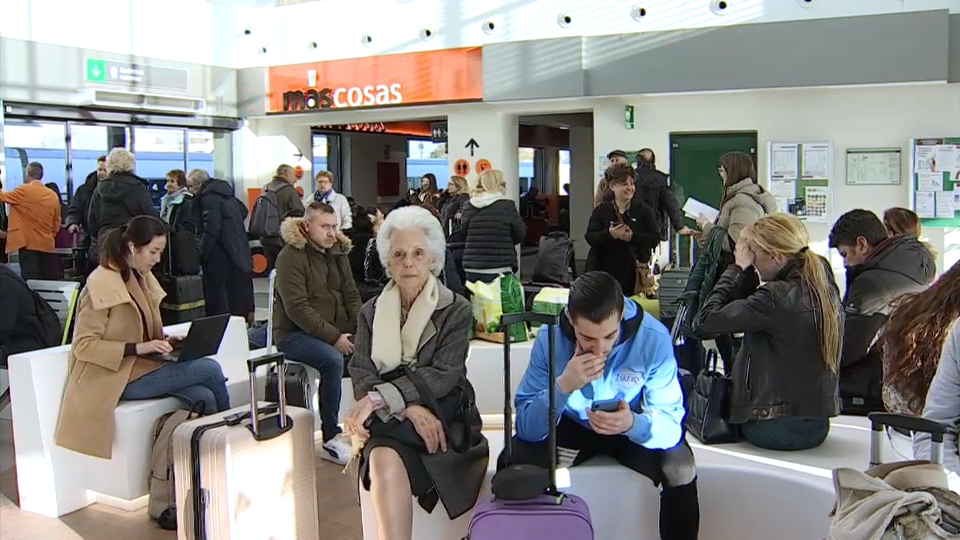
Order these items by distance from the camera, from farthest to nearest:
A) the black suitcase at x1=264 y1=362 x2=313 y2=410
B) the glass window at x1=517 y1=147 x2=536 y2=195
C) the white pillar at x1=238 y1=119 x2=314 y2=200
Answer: the glass window at x1=517 y1=147 x2=536 y2=195
the white pillar at x1=238 y1=119 x2=314 y2=200
the black suitcase at x1=264 y1=362 x2=313 y2=410

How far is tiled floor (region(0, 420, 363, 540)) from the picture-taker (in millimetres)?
3719

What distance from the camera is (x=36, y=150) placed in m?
10.3

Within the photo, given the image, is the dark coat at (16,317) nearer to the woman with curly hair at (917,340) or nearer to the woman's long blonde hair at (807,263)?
the woman's long blonde hair at (807,263)

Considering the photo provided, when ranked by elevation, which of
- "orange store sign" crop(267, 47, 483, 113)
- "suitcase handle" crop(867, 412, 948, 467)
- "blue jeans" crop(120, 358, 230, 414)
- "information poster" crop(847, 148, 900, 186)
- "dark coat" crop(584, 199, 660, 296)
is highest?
"orange store sign" crop(267, 47, 483, 113)

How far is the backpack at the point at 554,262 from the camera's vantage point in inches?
254

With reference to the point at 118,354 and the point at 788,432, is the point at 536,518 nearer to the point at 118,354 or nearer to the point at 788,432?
the point at 788,432

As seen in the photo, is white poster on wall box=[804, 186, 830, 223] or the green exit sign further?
the green exit sign

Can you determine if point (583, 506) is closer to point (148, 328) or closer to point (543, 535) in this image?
point (543, 535)

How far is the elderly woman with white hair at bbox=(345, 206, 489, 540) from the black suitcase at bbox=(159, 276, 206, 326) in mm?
4434

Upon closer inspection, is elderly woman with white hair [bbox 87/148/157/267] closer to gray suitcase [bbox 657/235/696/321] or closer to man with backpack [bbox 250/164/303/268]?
man with backpack [bbox 250/164/303/268]

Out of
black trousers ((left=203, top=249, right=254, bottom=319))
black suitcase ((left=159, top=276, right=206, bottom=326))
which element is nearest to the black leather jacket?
black suitcase ((left=159, top=276, right=206, bottom=326))

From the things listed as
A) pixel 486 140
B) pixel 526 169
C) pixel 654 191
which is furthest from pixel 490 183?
pixel 526 169

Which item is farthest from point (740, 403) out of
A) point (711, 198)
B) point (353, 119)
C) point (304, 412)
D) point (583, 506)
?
point (353, 119)

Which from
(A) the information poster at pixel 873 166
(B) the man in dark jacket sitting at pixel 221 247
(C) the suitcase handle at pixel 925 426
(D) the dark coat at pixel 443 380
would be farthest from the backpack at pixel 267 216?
(C) the suitcase handle at pixel 925 426
